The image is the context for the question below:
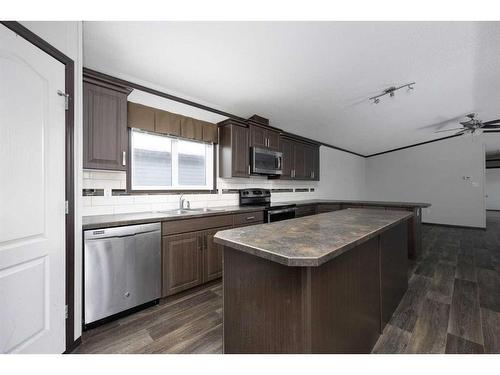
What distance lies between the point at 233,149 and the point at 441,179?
22.6ft

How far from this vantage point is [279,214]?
3.53m

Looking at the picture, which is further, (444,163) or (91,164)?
(444,163)

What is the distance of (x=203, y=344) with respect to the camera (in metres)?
1.64

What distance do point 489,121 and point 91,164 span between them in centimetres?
768

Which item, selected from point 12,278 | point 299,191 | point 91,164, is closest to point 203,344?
point 12,278

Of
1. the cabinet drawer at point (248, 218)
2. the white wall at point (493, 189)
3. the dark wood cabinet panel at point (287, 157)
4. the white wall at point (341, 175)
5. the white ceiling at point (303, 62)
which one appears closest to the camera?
the white ceiling at point (303, 62)

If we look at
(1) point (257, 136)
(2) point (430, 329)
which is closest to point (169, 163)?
(1) point (257, 136)

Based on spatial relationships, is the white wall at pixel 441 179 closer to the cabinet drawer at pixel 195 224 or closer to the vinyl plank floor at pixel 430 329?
the vinyl plank floor at pixel 430 329

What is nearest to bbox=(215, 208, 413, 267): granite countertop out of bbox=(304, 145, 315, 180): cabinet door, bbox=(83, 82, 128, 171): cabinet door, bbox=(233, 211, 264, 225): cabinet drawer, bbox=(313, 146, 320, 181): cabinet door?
bbox=(233, 211, 264, 225): cabinet drawer

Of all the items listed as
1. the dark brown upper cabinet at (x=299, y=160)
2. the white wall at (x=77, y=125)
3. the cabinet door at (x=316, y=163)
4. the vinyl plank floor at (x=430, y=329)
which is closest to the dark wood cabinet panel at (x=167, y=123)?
the white wall at (x=77, y=125)

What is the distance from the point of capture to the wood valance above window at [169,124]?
2.53 metres

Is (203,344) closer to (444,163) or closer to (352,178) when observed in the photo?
(352,178)

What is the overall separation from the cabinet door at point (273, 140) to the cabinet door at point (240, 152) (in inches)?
20.6

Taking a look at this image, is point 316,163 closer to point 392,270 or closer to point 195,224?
point 392,270
